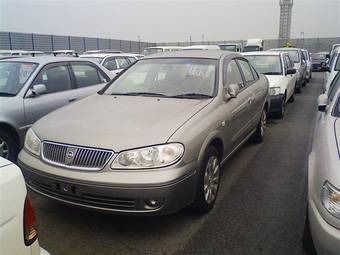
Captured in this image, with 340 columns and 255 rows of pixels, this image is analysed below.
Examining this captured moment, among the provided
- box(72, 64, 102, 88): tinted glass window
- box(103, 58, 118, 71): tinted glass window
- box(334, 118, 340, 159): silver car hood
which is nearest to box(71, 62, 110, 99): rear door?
box(72, 64, 102, 88): tinted glass window

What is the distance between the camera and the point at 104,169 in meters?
2.99

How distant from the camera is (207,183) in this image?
11.9 ft

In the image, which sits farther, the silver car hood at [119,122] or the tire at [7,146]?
the tire at [7,146]

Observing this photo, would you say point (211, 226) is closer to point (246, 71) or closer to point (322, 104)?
point (322, 104)

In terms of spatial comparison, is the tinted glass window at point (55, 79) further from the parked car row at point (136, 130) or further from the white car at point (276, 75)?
the white car at point (276, 75)

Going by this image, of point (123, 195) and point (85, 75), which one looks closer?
point (123, 195)

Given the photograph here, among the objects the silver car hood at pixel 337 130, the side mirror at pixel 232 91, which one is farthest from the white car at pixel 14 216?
the side mirror at pixel 232 91

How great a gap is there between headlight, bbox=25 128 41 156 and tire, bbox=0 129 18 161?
4.50 ft

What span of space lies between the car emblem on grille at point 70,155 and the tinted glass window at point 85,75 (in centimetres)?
314

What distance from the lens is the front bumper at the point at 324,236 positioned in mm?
2205

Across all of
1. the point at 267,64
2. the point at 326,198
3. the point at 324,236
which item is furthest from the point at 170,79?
the point at 267,64

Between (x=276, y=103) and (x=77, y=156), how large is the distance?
6.11 meters

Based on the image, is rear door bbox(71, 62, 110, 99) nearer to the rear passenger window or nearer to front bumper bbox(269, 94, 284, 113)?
the rear passenger window

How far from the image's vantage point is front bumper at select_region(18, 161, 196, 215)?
2934mm
